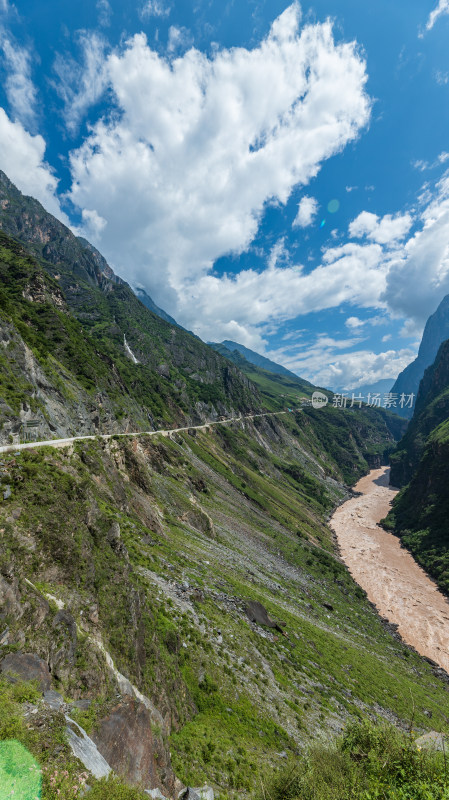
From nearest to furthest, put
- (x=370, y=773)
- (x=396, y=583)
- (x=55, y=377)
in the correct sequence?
(x=370, y=773)
(x=55, y=377)
(x=396, y=583)

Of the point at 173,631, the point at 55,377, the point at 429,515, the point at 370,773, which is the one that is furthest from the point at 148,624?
the point at 429,515

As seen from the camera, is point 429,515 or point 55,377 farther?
point 429,515

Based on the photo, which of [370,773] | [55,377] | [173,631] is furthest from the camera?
[55,377]

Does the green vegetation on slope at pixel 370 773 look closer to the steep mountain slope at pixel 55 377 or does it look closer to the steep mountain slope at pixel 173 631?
the steep mountain slope at pixel 173 631

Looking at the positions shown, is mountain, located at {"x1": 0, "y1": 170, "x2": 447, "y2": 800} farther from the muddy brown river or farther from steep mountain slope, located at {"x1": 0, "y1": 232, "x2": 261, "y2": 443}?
the muddy brown river

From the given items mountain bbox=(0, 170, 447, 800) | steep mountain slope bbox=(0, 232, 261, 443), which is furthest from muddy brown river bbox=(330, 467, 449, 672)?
steep mountain slope bbox=(0, 232, 261, 443)

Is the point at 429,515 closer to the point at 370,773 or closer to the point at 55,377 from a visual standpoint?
the point at 370,773

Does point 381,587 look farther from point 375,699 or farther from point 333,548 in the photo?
point 375,699

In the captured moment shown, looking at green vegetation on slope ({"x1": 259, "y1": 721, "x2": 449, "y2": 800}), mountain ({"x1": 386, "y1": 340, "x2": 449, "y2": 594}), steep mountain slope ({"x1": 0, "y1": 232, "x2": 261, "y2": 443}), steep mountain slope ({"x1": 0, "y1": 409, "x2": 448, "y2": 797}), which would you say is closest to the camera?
green vegetation on slope ({"x1": 259, "y1": 721, "x2": 449, "y2": 800})

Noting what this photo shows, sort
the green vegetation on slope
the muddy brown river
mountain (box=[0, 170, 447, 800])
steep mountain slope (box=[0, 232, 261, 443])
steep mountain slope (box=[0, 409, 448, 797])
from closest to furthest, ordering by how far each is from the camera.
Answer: the green vegetation on slope < mountain (box=[0, 170, 447, 800]) < steep mountain slope (box=[0, 409, 448, 797]) < steep mountain slope (box=[0, 232, 261, 443]) < the muddy brown river

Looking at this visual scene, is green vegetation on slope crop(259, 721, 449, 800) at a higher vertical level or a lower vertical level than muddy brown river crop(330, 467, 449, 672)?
higher
